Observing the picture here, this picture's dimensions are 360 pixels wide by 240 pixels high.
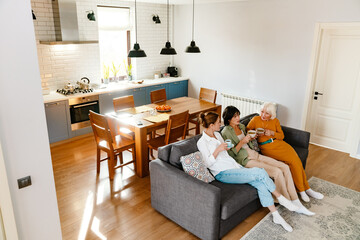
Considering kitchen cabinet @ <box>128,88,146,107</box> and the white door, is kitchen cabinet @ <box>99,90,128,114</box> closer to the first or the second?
kitchen cabinet @ <box>128,88,146,107</box>

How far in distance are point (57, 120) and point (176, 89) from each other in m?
3.15

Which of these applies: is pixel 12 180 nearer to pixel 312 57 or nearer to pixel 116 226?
pixel 116 226

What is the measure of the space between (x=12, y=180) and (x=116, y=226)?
146cm

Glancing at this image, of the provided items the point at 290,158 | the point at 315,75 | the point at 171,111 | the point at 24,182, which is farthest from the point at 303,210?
the point at 24,182

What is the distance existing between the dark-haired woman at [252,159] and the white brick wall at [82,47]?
144 inches

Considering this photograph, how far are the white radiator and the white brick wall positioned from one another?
220 cm

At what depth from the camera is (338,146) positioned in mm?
5508

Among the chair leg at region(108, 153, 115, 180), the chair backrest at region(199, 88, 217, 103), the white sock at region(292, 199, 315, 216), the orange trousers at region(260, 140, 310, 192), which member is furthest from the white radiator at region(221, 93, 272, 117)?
the chair leg at region(108, 153, 115, 180)

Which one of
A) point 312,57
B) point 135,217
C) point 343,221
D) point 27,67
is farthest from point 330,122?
point 27,67

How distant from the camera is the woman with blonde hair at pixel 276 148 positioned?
3.89 metres

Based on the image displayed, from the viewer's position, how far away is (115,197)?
3936 millimetres

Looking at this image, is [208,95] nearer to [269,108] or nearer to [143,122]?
[143,122]

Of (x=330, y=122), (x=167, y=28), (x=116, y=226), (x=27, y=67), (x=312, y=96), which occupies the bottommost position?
(x=116, y=226)

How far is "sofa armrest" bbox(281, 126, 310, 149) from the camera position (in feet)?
14.5
